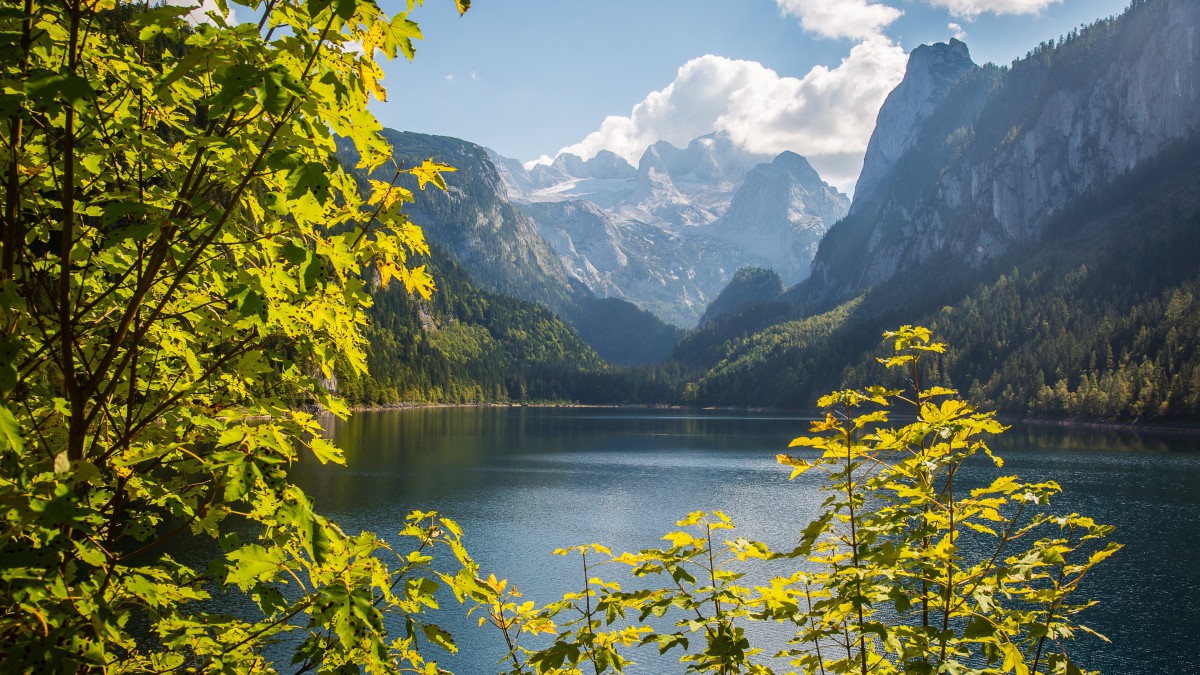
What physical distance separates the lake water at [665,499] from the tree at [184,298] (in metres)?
23.4

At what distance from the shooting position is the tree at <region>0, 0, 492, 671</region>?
229cm

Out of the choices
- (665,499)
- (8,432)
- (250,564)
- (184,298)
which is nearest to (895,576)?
(250,564)

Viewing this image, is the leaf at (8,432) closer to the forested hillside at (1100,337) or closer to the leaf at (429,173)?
the leaf at (429,173)

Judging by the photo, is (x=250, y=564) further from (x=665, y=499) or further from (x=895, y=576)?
(x=665, y=499)

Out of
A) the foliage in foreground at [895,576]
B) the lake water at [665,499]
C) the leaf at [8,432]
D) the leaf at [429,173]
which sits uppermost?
the leaf at [429,173]

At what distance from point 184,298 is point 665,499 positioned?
185 ft

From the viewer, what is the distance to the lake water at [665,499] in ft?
92.4

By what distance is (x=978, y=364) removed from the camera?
6742 inches

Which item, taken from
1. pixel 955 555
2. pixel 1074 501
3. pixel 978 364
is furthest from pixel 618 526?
pixel 978 364

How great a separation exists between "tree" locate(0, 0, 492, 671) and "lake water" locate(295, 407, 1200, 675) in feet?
76.8

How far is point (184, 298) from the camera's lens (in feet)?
12.3

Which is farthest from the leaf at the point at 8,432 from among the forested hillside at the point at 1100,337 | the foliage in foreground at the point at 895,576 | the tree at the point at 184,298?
the forested hillside at the point at 1100,337

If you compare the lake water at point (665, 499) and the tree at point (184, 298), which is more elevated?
the tree at point (184, 298)

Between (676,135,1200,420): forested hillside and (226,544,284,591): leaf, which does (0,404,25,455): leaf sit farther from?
(676,135,1200,420): forested hillside
